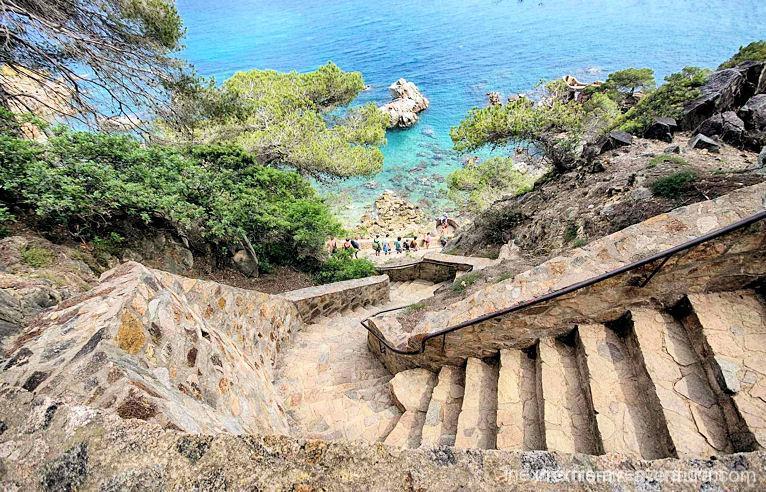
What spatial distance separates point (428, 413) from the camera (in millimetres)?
3713

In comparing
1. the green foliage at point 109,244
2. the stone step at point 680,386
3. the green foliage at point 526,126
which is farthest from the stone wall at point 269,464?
the green foliage at point 526,126

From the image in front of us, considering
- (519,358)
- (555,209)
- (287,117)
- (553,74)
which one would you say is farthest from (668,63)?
(519,358)

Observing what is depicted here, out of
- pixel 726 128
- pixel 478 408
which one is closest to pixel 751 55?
pixel 726 128

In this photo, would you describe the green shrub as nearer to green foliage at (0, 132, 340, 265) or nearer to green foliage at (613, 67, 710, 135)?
green foliage at (0, 132, 340, 265)

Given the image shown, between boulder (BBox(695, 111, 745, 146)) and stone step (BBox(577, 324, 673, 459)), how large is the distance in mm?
10285

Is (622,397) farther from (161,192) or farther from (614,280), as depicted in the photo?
(161,192)

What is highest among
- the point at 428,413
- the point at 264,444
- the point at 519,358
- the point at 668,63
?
the point at 264,444

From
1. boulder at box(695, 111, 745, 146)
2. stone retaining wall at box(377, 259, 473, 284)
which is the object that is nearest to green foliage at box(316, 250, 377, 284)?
stone retaining wall at box(377, 259, 473, 284)

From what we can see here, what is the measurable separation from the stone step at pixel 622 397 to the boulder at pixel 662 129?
11.2 meters

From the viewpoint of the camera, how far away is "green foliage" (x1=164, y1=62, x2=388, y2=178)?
28.5 feet

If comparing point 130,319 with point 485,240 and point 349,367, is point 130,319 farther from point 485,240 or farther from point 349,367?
point 485,240

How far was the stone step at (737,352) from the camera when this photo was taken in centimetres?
221

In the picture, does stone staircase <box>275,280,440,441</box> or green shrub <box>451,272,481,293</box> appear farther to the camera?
green shrub <box>451,272,481,293</box>

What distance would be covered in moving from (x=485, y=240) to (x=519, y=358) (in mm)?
7128
